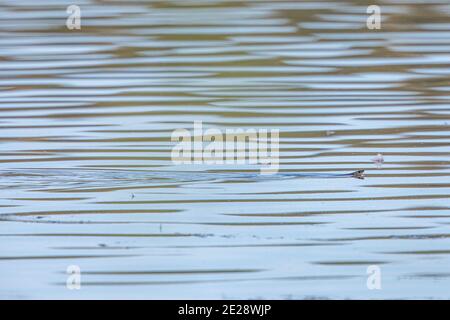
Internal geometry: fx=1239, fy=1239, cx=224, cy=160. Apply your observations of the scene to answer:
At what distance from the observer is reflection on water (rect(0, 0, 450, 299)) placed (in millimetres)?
6445

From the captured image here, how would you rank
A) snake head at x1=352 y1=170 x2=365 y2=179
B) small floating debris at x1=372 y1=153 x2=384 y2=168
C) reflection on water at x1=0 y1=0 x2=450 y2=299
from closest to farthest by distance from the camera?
reflection on water at x1=0 y1=0 x2=450 y2=299 → snake head at x1=352 y1=170 x2=365 y2=179 → small floating debris at x1=372 y1=153 x2=384 y2=168

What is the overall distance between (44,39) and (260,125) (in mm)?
4683

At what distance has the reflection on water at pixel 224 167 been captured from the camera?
6445 mm

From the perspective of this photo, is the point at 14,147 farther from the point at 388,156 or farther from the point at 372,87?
the point at 372,87

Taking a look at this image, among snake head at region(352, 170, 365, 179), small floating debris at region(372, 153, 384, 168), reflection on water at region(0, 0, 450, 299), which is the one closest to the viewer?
reflection on water at region(0, 0, 450, 299)

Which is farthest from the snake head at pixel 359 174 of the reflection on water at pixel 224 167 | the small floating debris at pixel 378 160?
the small floating debris at pixel 378 160

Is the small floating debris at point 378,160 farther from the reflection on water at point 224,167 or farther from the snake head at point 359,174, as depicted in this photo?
the snake head at point 359,174

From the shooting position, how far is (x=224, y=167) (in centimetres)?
865

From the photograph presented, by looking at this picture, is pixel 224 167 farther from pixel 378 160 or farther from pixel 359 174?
pixel 378 160

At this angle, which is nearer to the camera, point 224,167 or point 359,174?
point 359,174

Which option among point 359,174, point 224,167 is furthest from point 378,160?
point 224,167

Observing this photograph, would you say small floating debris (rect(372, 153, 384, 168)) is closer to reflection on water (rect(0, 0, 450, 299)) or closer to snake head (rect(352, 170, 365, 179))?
reflection on water (rect(0, 0, 450, 299))

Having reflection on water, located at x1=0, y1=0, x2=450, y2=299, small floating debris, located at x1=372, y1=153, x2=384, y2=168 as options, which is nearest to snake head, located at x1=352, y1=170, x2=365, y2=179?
reflection on water, located at x1=0, y1=0, x2=450, y2=299

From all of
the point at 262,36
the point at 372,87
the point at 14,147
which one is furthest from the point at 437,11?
the point at 14,147
